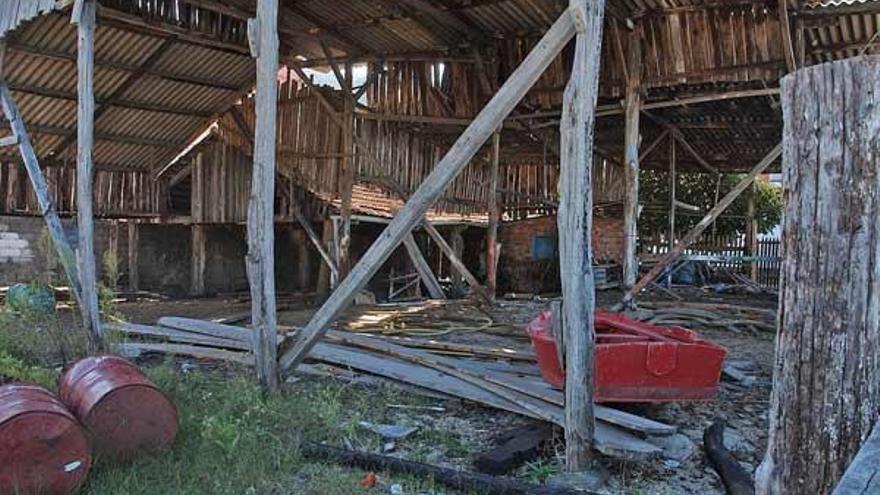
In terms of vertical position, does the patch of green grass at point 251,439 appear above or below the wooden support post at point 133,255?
below

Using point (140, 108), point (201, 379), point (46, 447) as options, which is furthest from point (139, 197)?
point (46, 447)

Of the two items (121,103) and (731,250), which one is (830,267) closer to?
(121,103)

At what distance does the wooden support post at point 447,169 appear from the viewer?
4.44m

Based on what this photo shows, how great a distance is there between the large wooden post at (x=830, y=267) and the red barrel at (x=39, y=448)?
3.43 metres

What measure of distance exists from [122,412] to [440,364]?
289 cm

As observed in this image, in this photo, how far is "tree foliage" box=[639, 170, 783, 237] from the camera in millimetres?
17453

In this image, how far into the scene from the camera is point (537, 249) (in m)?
15.8

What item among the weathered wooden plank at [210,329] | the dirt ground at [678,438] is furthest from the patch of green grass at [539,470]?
the weathered wooden plank at [210,329]

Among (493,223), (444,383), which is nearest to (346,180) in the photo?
(493,223)

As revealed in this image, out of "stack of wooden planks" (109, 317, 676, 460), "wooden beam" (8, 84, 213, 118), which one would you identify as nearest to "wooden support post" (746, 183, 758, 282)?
"stack of wooden planks" (109, 317, 676, 460)

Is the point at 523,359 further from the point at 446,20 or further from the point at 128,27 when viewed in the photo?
the point at 128,27

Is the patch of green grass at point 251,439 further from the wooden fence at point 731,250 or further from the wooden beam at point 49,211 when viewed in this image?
the wooden fence at point 731,250

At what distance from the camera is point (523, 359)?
6.92 m

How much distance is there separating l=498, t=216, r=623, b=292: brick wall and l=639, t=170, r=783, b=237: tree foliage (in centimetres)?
139
